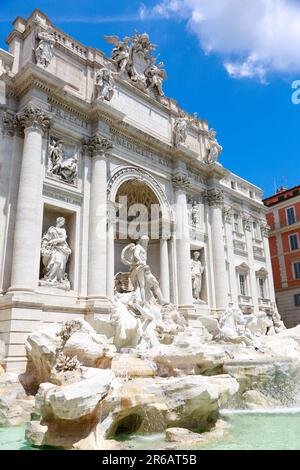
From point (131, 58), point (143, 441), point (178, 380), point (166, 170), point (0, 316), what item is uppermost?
point (131, 58)

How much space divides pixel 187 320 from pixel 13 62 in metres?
13.6

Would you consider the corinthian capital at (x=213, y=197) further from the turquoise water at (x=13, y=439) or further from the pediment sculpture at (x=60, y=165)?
the turquoise water at (x=13, y=439)

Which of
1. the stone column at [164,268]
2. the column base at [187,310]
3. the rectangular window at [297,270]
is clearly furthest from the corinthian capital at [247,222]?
the column base at [187,310]

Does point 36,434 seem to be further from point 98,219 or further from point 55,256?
point 98,219

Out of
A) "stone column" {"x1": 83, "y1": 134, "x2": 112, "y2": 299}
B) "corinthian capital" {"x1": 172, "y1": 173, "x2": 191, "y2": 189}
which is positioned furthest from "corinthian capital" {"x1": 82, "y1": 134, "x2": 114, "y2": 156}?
"corinthian capital" {"x1": 172, "y1": 173, "x2": 191, "y2": 189}

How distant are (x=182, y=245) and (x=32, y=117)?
30.5 ft

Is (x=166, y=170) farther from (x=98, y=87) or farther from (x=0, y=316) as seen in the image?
(x=0, y=316)

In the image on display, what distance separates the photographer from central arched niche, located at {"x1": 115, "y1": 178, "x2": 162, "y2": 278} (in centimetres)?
1859

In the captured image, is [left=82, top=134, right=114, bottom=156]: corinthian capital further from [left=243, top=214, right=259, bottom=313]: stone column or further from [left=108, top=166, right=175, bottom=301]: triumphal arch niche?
[left=243, top=214, right=259, bottom=313]: stone column

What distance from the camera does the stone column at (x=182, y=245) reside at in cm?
1814

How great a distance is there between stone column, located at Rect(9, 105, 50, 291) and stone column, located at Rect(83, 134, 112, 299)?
215 centimetres
